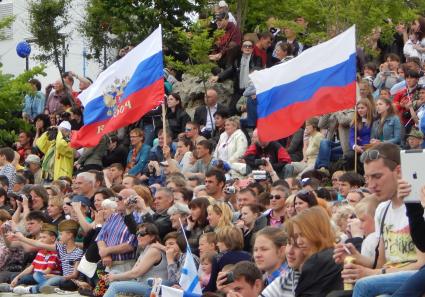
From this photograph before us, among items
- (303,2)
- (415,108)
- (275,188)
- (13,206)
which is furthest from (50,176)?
(275,188)

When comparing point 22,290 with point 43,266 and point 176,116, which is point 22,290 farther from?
point 176,116

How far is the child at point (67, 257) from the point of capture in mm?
17797

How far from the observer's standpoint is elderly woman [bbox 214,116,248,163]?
70.0 feet

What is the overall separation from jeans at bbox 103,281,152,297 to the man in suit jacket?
8.74m

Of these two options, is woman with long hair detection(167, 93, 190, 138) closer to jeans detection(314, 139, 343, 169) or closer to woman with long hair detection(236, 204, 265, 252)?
jeans detection(314, 139, 343, 169)

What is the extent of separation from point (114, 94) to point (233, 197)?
12.1 ft

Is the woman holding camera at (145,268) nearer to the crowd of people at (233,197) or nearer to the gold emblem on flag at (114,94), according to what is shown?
the crowd of people at (233,197)

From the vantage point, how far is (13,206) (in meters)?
21.5

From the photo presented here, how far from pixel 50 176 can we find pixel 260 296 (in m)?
14.3

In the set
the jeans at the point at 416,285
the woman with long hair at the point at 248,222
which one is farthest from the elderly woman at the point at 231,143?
the jeans at the point at 416,285

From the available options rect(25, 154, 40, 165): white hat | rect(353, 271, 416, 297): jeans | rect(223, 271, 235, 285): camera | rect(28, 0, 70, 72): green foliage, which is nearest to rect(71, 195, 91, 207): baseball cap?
rect(223, 271, 235, 285): camera

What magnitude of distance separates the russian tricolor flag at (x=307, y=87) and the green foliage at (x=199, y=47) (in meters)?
8.02

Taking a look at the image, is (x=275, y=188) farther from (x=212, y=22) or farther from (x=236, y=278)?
(x=212, y=22)

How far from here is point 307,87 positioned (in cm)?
1761
